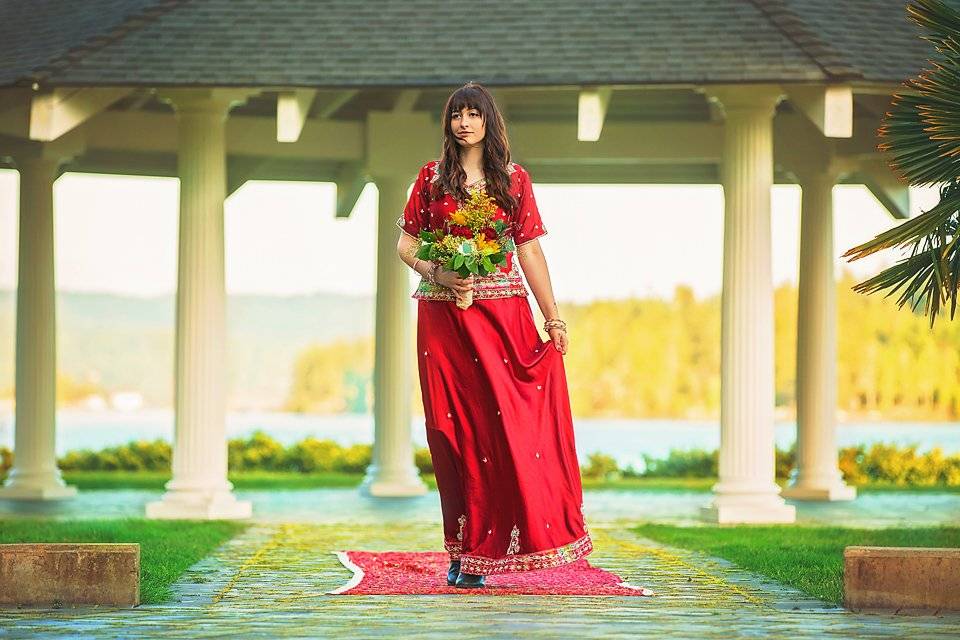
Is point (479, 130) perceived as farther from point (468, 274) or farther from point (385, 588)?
point (385, 588)

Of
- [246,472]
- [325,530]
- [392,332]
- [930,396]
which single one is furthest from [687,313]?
[325,530]

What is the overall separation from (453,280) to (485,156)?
0.59 meters

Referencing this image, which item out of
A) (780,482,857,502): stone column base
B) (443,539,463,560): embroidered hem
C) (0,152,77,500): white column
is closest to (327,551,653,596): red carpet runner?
(443,539,463,560): embroidered hem

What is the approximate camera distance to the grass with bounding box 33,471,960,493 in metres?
16.9

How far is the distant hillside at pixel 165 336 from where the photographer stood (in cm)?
5416

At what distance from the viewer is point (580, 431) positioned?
166 ft

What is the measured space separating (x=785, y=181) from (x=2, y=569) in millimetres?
12038

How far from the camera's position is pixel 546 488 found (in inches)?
291

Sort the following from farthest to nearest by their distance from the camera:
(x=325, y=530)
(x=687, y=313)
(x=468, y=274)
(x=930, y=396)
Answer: (x=687, y=313) → (x=930, y=396) → (x=325, y=530) → (x=468, y=274)

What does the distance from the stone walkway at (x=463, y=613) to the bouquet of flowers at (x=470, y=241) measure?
140 cm

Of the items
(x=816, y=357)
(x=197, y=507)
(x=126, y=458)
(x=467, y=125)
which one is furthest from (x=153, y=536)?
(x=126, y=458)

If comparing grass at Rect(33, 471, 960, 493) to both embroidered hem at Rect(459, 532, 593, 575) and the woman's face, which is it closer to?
embroidered hem at Rect(459, 532, 593, 575)

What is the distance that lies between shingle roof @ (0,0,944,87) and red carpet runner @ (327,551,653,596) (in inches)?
161

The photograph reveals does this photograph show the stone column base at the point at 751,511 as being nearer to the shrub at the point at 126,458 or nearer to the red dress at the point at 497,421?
the red dress at the point at 497,421
